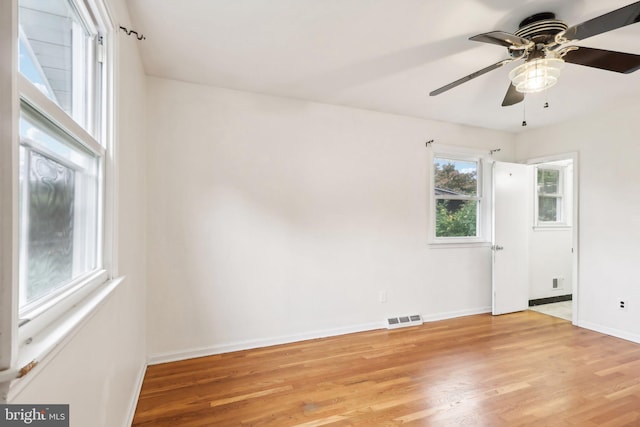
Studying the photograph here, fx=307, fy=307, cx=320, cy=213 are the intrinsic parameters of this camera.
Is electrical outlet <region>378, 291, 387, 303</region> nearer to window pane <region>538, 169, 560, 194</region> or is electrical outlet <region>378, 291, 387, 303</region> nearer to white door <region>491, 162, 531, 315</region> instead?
white door <region>491, 162, 531, 315</region>

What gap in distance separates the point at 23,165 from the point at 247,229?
2270 millimetres

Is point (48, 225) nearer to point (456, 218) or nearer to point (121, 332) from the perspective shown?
point (121, 332)

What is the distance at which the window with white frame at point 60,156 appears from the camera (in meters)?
0.81

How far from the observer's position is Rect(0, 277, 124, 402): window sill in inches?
23.3

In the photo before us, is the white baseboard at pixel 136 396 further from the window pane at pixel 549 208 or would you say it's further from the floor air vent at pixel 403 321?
the window pane at pixel 549 208

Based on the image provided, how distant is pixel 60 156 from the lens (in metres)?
1.06

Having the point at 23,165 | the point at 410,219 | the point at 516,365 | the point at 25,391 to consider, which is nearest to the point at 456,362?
the point at 516,365

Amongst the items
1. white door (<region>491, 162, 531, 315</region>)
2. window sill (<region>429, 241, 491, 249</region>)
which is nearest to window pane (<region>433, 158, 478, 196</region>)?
white door (<region>491, 162, 531, 315</region>)

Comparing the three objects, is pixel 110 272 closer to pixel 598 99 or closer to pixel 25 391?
pixel 25 391

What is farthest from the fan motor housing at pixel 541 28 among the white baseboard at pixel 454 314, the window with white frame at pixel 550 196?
the window with white frame at pixel 550 196

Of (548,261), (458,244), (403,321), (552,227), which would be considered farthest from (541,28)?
(548,261)

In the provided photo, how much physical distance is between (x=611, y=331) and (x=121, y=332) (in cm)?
474

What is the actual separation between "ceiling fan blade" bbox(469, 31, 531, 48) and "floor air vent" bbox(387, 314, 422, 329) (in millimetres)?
2923

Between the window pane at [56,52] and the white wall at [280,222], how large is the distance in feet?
4.95
